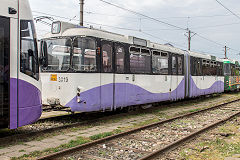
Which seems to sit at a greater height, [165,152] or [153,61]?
[153,61]

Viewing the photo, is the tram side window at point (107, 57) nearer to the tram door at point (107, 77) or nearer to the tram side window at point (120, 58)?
the tram door at point (107, 77)

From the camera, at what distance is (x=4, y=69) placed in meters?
5.70

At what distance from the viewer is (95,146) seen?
614 centimetres

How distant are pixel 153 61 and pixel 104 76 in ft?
11.8

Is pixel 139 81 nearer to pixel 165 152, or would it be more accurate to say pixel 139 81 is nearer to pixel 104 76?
pixel 104 76

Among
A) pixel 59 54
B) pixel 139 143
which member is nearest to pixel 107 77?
pixel 59 54

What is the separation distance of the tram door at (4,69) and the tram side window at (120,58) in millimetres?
4696

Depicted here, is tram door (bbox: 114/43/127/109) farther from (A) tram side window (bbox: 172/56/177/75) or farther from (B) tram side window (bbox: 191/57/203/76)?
(B) tram side window (bbox: 191/57/203/76)

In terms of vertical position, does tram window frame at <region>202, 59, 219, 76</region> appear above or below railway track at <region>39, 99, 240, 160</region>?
above

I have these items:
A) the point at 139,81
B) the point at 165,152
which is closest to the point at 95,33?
the point at 139,81

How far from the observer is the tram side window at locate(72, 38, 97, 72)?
8594mm

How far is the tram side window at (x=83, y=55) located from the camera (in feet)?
28.2

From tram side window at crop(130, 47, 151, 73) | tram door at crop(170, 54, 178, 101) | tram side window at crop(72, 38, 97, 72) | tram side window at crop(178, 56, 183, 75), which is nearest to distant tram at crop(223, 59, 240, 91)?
tram side window at crop(178, 56, 183, 75)

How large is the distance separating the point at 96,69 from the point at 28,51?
115 inches
